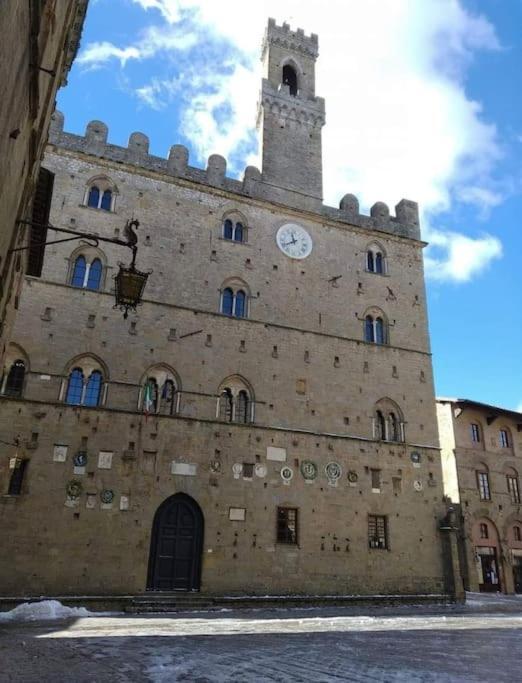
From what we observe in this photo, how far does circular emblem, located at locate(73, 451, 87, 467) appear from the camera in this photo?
53.0ft

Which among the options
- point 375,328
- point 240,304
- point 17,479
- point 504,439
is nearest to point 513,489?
point 504,439

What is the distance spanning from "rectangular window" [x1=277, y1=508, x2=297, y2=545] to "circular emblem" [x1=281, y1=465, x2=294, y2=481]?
0.97 meters

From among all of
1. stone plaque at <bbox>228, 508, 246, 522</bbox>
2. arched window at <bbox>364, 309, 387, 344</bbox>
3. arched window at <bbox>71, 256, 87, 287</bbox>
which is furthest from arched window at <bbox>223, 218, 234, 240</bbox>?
stone plaque at <bbox>228, 508, 246, 522</bbox>

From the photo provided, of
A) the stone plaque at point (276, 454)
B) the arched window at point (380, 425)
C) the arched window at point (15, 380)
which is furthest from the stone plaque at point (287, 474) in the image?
the arched window at point (15, 380)

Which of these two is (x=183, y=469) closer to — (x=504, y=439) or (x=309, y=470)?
(x=309, y=470)

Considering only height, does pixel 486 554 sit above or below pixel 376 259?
below

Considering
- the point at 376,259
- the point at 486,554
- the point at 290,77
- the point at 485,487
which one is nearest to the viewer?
the point at 376,259

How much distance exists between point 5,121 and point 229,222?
52.6ft

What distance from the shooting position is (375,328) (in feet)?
74.0

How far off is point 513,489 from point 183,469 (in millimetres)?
19595

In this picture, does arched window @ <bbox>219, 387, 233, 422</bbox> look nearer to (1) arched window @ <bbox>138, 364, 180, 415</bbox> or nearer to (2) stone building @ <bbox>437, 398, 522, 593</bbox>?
(1) arched window @ <bbox>138, 364, 180, 415</bbox>

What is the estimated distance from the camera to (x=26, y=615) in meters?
13.1

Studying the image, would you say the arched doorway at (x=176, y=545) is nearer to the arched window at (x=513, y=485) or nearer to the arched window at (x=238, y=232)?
the arched window at (x=238, y=232)

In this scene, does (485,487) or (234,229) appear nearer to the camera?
(234,229)
